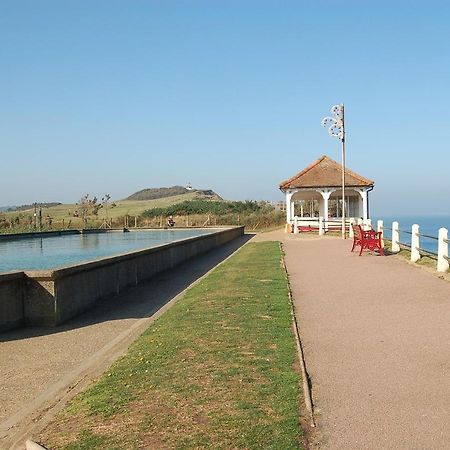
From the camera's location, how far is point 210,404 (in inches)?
191

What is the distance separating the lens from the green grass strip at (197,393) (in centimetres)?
421

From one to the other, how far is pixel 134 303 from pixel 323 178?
89.4ft

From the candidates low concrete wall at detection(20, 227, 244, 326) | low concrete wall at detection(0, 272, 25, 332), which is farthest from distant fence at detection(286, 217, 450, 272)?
low concrete wall at detection(0, 272, 25, 332)

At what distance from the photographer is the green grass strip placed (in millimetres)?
4207

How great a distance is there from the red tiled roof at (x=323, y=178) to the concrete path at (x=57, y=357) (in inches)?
993

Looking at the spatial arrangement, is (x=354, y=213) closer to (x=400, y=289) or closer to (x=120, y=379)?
(x=400, y=289)

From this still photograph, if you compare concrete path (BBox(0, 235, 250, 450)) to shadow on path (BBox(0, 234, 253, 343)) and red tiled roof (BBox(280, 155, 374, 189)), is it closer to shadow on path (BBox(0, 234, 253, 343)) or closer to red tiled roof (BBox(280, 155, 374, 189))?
shadow on path (BBox(0, 234, 253, 343))

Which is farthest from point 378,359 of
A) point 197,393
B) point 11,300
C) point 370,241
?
point 370,241

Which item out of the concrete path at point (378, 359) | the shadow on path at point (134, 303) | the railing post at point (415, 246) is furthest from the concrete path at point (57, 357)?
the railing post at point (415, 246)

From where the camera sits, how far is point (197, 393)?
5.15 meters

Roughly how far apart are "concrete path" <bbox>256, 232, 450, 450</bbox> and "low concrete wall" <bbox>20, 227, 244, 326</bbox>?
3735 millimetres

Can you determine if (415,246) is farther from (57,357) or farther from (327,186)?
(327,186)

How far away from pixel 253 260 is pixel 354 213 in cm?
2273

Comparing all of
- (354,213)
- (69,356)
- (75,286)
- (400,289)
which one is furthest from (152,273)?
(354,213)
